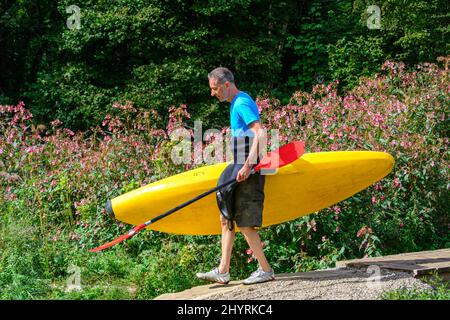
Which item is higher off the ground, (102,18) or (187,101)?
(102,18)

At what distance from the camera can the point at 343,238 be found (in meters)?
5.30

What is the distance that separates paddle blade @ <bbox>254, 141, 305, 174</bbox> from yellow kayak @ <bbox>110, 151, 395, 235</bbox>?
0.28 meters

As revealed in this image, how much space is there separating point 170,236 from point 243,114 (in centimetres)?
185

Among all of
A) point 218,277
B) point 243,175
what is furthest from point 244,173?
point 218,277

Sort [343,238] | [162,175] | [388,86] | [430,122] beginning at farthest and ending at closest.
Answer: [388,86]
[430,122]
[162,175]
[343,238]

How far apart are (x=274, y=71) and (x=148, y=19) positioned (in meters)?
2.72

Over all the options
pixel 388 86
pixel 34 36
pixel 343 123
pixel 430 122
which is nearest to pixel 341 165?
pixel 343 123

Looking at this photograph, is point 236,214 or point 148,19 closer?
point 236,214

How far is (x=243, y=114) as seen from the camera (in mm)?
4035

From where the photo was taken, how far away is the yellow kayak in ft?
15.5

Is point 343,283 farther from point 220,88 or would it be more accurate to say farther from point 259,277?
point 220,88

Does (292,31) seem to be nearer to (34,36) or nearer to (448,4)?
(448,4)

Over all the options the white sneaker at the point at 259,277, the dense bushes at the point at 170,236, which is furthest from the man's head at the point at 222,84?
the dense bushes at the point at 170,236

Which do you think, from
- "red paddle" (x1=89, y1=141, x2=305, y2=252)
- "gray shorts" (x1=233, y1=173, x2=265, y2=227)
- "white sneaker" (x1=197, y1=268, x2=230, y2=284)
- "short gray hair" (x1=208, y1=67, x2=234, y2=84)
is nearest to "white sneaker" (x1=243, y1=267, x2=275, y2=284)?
"white sneaker" (x1=197, y1=268, x2=230, y2=284)
